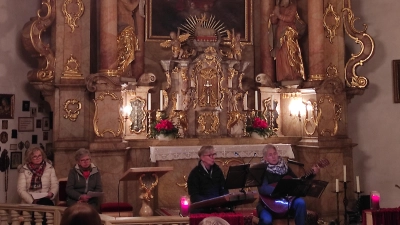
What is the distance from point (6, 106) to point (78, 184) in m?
4.30

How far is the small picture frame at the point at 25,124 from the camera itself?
1191cm

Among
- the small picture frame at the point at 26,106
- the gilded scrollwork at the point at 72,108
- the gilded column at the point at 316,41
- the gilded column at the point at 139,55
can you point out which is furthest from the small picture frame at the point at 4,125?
the gilded column at the point at 316,41

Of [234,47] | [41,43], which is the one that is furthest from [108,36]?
[234,47]

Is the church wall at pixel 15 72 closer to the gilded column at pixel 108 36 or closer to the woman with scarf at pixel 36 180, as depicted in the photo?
the gilded column at pixel 108 36

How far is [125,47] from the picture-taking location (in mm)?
11836

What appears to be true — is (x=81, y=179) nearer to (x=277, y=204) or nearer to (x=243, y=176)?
(x=243, y=176)

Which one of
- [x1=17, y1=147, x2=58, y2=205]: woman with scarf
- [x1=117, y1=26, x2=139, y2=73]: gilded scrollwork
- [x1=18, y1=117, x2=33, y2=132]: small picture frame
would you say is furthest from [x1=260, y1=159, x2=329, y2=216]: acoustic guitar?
[x1=18, y1=117, x2=33, y2=132]: small picture frame

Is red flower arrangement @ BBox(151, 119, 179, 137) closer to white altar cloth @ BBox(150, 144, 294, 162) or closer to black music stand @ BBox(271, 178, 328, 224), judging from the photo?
white altar cloth @ BBox(150, 144, 294, 162)

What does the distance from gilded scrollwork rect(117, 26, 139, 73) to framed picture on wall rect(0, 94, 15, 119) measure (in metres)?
2.34

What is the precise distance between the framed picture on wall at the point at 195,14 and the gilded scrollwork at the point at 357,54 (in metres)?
2.20

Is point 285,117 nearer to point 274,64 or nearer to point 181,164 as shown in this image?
point 274,64

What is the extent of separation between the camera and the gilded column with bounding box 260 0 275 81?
42.8 ft

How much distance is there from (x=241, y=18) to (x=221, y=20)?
48cm

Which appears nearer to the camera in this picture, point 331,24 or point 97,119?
point 97,119
